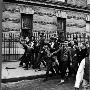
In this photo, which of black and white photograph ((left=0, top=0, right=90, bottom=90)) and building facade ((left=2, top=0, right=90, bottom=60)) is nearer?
black and white photograph ((left=0, top=0, right=90, bottom=90))

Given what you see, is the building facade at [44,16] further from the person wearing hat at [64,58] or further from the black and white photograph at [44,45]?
the person wearing hat at [64,58]

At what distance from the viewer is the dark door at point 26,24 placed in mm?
16500

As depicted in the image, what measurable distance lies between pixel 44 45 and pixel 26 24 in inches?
242

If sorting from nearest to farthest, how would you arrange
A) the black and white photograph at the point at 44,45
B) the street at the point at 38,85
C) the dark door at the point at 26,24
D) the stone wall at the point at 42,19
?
the street at the point at 38,85
the black and white photograph at the point at 44,45
the stone wall at the point at 42,19
the dark door at the point at 26,24

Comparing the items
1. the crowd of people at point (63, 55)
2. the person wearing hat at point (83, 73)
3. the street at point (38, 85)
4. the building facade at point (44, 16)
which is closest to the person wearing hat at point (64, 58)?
the crowd of people at point (63, 55)

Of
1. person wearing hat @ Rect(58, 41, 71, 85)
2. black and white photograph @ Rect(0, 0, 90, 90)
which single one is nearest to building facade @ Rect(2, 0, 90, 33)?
black and white photograph @ Rect(0, 0, 90, 90)

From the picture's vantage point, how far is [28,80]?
9.76m

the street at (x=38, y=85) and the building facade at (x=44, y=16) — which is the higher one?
the building facade at (x=44, y=16)

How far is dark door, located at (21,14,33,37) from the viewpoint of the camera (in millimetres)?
16500

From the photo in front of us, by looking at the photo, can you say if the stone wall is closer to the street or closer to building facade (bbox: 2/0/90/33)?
building facade (bbox: 2/0/90/33)

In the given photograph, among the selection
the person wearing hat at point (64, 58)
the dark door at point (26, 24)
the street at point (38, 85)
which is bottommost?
the street at point (38, 85)

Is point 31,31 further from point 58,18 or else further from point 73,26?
point 73,26

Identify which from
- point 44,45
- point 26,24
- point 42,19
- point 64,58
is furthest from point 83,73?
point 42,19

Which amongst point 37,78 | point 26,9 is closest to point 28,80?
point 37,78
